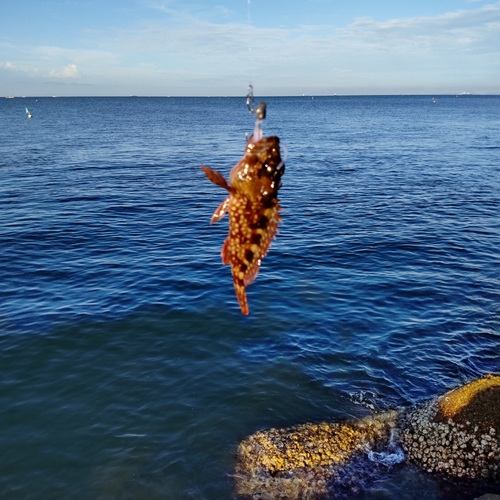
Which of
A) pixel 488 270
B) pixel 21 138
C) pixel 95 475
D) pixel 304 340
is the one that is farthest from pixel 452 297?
pixel 21 138

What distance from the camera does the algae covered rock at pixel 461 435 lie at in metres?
9.66

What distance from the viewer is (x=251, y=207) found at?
5.05 meters

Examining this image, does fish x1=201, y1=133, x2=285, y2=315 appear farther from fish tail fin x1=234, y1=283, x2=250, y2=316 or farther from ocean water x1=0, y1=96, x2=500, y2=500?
ocean water x1=0, y1=96, x2=500, y2=500

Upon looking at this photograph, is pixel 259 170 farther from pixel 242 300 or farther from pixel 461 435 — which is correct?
pixel 461 435

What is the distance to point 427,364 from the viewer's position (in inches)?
556

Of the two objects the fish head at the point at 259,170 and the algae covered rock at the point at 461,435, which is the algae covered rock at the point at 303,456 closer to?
the algae covered rock at the point at 461,435

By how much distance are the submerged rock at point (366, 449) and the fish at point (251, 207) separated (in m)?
6.10

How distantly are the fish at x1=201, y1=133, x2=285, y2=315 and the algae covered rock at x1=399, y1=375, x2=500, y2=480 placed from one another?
7117mm

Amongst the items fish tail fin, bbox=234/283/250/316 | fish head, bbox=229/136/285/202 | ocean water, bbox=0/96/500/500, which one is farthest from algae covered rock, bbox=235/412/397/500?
fish head, bbox=229/136/285/202

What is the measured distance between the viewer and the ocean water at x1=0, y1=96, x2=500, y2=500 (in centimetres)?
1100

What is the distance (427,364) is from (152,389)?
761cm

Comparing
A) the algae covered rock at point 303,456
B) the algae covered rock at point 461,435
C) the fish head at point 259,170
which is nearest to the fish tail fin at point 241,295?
the fish head at point 259,170

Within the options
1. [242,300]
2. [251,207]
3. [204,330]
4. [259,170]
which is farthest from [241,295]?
[204,330]

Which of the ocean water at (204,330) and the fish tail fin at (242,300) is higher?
the fish tail fin at (242,300)
